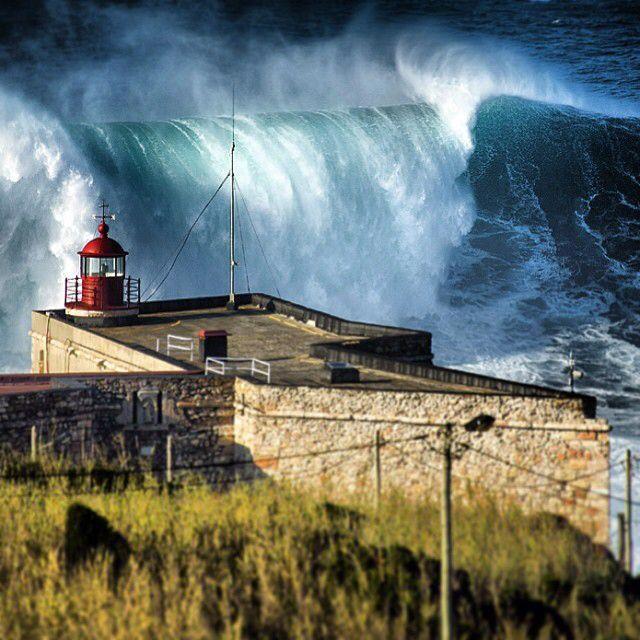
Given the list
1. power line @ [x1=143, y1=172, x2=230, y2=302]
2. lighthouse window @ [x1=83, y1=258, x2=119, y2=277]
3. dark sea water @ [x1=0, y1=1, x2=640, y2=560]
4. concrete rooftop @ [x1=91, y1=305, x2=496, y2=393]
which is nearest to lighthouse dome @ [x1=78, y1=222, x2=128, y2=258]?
lighthouse window @ [x1=83, y1=258, x2=119, y2=277]

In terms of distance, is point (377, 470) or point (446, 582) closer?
point (446, 582)

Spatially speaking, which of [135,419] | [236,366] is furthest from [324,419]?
[236,366]

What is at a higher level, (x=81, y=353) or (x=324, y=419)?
(x=81, y=353)

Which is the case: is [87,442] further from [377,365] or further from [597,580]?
[597,580]

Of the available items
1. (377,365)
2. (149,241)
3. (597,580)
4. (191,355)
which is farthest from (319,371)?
(149,241)

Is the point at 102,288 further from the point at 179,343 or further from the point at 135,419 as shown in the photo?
the point at 135,419
